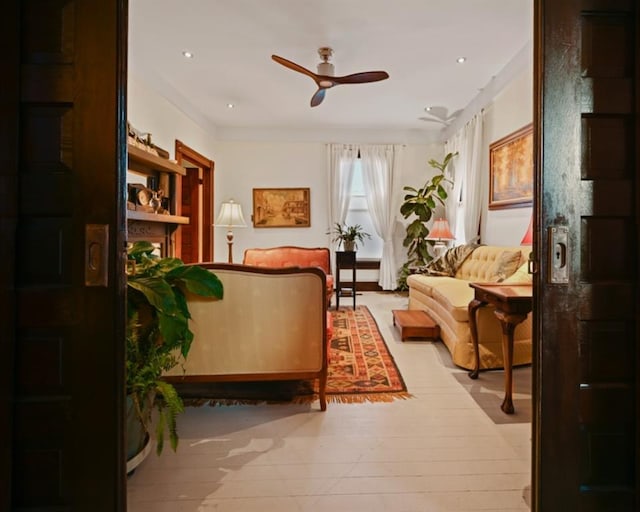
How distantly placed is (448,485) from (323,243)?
4785 millimetres

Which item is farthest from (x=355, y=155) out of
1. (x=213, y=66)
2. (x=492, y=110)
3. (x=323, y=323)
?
(x=323, y=323)

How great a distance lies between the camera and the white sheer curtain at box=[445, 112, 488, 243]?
14.7ft

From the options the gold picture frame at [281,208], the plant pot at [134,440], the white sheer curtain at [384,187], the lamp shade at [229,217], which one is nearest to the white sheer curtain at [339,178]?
the white sheer curtain at [384,187]

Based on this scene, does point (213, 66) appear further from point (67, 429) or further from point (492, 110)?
point (67, 429)

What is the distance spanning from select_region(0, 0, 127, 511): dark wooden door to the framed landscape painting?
139 inches

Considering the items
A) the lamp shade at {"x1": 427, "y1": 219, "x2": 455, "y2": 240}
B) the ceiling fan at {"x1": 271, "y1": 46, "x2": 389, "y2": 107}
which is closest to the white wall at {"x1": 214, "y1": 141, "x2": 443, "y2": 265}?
the lamp shade at {"x1": 427, "y1": 219, "x2": 455, "y2": 240}

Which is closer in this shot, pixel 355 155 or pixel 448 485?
pixel 448 485

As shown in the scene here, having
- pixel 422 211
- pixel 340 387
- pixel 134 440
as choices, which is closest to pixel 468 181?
pixel 422 211

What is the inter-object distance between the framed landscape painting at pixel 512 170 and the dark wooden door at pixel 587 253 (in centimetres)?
272

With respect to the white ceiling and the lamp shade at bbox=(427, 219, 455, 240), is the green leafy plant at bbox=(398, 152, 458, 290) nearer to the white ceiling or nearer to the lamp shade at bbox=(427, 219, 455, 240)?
the lamp shade at bbox=(427, 219, 455, 240)

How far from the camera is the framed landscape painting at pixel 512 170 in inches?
135

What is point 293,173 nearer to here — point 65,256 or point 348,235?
point 348,235

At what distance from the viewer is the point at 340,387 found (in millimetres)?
2422

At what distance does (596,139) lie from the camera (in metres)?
0.95
